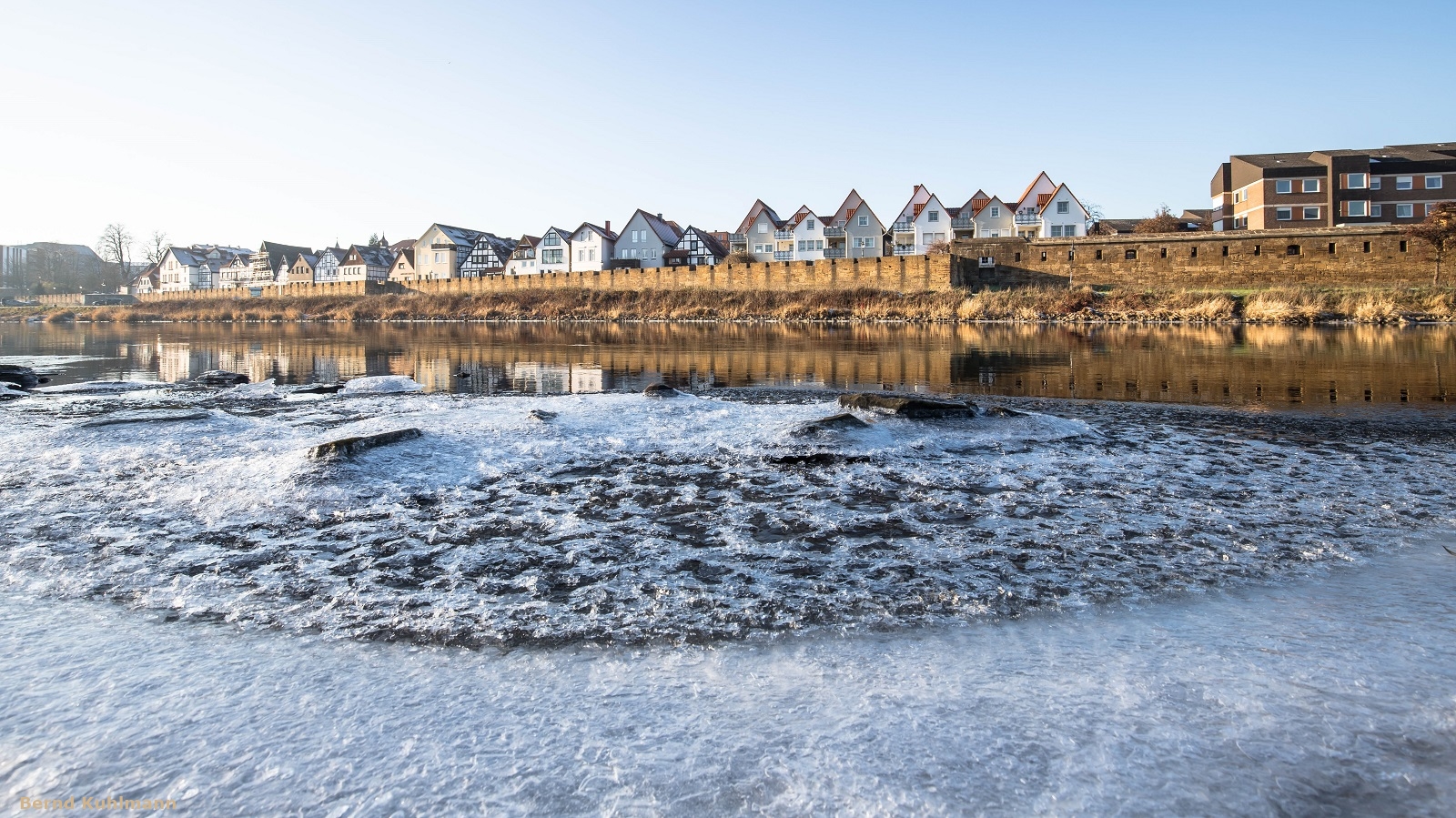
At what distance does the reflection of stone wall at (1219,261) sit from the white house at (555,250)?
37.2m

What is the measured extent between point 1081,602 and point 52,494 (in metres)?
6.76

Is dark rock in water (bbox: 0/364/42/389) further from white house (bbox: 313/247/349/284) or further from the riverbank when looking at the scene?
white house (bbox: 313/247/349/284)

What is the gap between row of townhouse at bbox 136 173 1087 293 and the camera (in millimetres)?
60781

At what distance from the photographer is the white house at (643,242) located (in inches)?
2808

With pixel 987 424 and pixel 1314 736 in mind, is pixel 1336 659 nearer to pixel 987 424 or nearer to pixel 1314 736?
pixel 1314 736

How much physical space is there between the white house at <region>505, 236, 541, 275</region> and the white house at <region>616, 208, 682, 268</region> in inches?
392

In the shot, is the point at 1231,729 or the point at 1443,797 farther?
the point at 1231,729

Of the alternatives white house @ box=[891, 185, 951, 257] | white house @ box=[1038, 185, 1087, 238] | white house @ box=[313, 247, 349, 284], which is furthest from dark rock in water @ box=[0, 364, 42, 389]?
white house @ box=[313, 247, 349, 284]

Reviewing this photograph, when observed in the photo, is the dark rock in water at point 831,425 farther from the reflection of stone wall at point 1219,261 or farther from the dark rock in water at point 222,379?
the reflection of stone wall at point 1219,261

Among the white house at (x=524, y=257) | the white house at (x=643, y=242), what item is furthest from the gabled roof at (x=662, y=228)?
the white house at (x=524, y=257)

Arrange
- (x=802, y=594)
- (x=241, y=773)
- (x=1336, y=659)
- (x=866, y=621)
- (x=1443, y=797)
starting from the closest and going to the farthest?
(x=1443, y=797), (x=241, y=773), (x=1336, y=659), (x=866, y=621), (x=802, y=594)

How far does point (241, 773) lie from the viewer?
235 cm

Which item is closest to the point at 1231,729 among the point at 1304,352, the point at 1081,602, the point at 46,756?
the point at 1081,602

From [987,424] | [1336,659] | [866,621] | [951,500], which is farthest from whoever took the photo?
[987,424]
